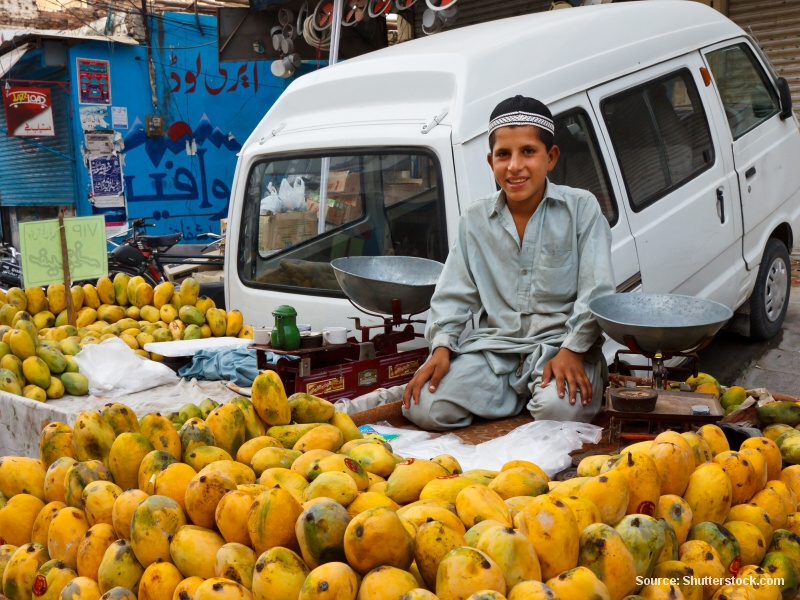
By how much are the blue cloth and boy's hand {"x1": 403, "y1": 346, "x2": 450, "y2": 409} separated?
86cm

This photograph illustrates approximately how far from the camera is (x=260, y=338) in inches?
139

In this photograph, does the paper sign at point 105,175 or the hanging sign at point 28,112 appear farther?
the paper sign at point 105,175

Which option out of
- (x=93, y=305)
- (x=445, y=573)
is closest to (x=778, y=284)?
(x=93, y=305)

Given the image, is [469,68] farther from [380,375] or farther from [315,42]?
[315,42]

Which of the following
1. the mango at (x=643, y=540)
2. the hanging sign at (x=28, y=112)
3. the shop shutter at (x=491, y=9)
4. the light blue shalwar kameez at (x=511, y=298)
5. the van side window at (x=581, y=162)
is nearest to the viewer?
the mango at (x=643, y=540)

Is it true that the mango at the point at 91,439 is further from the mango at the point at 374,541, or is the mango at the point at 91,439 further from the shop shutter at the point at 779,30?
the shop shutter at the point at 779,30

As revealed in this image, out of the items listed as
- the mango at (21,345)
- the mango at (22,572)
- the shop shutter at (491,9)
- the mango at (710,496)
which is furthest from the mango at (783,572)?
the shop shutter at (491,9)

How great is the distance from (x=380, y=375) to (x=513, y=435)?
807 mm

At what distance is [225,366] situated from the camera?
3955 millimetres

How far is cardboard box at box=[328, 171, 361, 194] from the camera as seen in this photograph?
4.12 metres

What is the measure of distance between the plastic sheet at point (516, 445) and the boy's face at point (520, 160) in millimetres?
963

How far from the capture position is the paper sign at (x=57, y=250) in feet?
14.8

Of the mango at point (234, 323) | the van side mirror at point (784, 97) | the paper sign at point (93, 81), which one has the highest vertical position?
the paper sign at point (93, 81)

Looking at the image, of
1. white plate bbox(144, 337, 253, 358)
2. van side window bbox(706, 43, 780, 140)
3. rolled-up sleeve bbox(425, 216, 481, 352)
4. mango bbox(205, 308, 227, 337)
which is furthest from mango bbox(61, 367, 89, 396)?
van side window bbox(706, 43, 780, 140)
